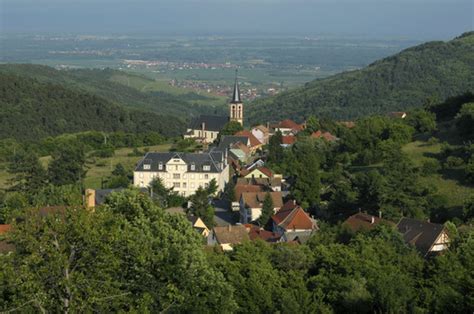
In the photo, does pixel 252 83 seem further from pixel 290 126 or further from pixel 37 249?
pixel 37 249

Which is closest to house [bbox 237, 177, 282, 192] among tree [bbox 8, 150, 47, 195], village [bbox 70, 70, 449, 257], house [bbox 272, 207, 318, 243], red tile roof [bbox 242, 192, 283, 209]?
village [bbox 70, 70, 449, 257]

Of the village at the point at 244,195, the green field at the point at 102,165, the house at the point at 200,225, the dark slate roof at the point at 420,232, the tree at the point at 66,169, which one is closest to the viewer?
the dark slate roof at the point at 420,232

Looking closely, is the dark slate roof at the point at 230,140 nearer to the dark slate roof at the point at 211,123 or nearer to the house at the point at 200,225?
the dark slate roof at the point at 211,123

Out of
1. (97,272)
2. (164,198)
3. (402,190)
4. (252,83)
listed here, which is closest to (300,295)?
(97,272)

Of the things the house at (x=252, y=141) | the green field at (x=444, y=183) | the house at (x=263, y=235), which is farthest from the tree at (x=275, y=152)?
the house at (x=263, y=235)

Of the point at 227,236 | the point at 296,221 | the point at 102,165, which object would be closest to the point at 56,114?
the point at 102,165
